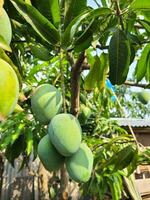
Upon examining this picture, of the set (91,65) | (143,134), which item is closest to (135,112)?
(143,134)

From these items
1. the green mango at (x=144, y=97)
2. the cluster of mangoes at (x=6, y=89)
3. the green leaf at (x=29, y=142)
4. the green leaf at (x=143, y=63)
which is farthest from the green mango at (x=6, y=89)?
the green mango at (x=144, y=97)

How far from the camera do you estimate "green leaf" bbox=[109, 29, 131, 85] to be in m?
0.86

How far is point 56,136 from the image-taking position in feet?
2.68

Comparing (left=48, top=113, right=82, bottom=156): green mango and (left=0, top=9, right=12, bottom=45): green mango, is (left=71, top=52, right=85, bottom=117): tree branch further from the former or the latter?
(left=0, top=9, right=12, bottom=45): green mango

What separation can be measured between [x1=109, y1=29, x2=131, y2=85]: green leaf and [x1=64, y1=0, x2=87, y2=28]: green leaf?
0.31ft

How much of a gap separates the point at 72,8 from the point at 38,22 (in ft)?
0.34

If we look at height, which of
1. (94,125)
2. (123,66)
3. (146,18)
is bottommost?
(94,125)

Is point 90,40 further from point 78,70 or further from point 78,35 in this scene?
point 78,70

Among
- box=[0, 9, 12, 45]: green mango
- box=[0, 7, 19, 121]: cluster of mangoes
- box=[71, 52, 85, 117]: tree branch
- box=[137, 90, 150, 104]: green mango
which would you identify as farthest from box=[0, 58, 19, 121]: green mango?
box=[137, 90, 150, 104]: green mango

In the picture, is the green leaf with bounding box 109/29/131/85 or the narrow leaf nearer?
the green leaf with bounding box 109/29/131/85

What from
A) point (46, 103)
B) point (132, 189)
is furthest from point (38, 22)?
point (132, 189)

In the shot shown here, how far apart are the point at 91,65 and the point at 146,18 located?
0.31 m

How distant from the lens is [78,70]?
38.5 inches

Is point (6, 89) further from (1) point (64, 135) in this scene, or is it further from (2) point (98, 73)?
(2) point (98, 73)
